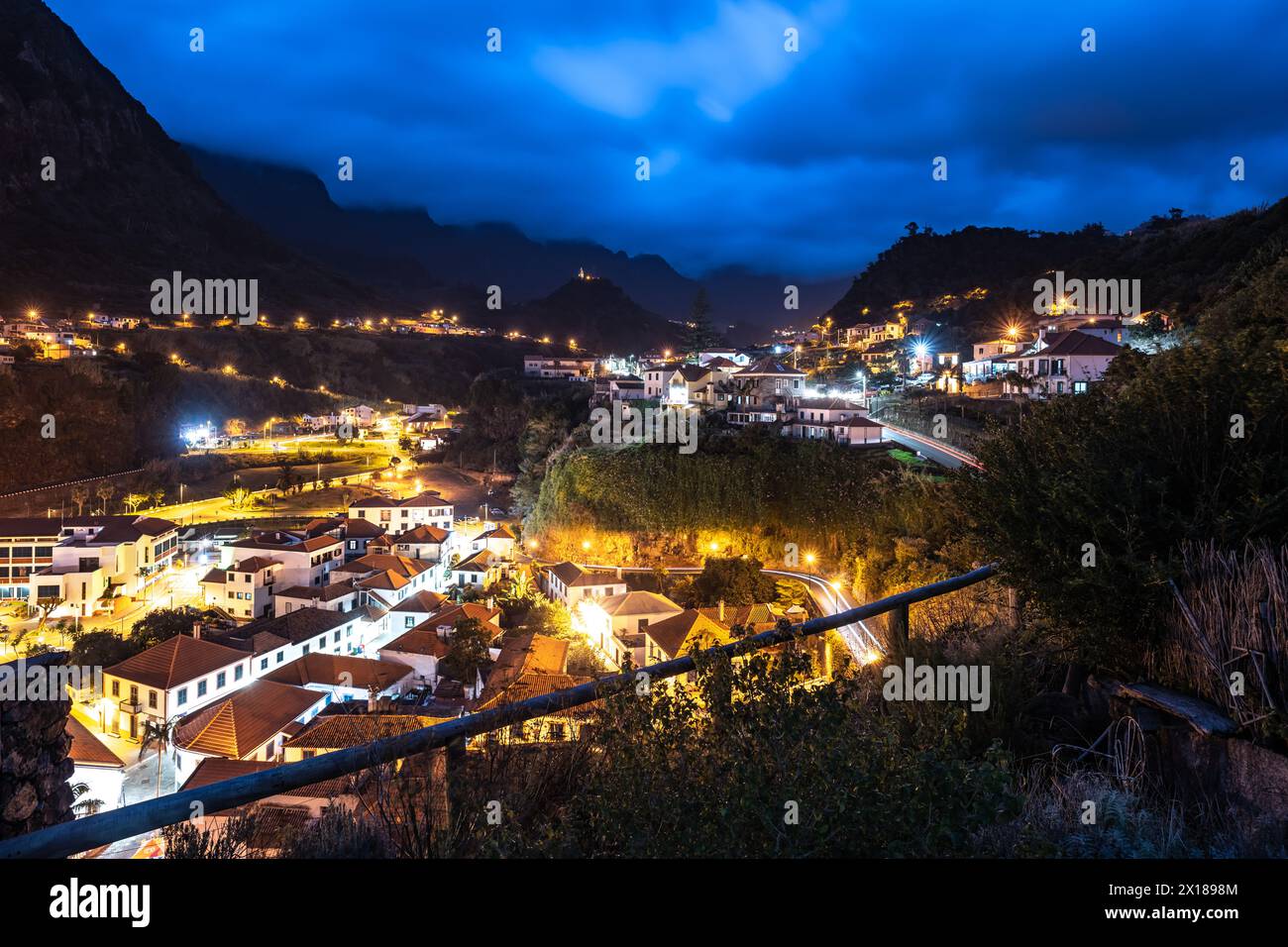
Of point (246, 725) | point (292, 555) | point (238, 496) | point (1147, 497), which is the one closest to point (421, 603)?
point (292, 555)

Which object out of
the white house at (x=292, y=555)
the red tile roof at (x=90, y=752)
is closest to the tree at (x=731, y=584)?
the red tile roof at (x=90, y=752)

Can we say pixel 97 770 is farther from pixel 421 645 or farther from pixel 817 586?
pixel 817 586

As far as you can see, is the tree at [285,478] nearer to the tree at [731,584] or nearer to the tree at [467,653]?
the tree at [467,653]

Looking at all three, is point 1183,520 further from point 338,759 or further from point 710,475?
point 710,475

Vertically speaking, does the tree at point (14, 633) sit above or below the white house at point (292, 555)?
below

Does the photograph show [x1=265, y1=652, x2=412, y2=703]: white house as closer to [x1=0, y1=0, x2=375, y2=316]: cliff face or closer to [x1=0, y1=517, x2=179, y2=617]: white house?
[x1=0, y1=517, x2=179, y2=617]: white house

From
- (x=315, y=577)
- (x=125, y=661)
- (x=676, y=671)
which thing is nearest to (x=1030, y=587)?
(x=676, y=671)
